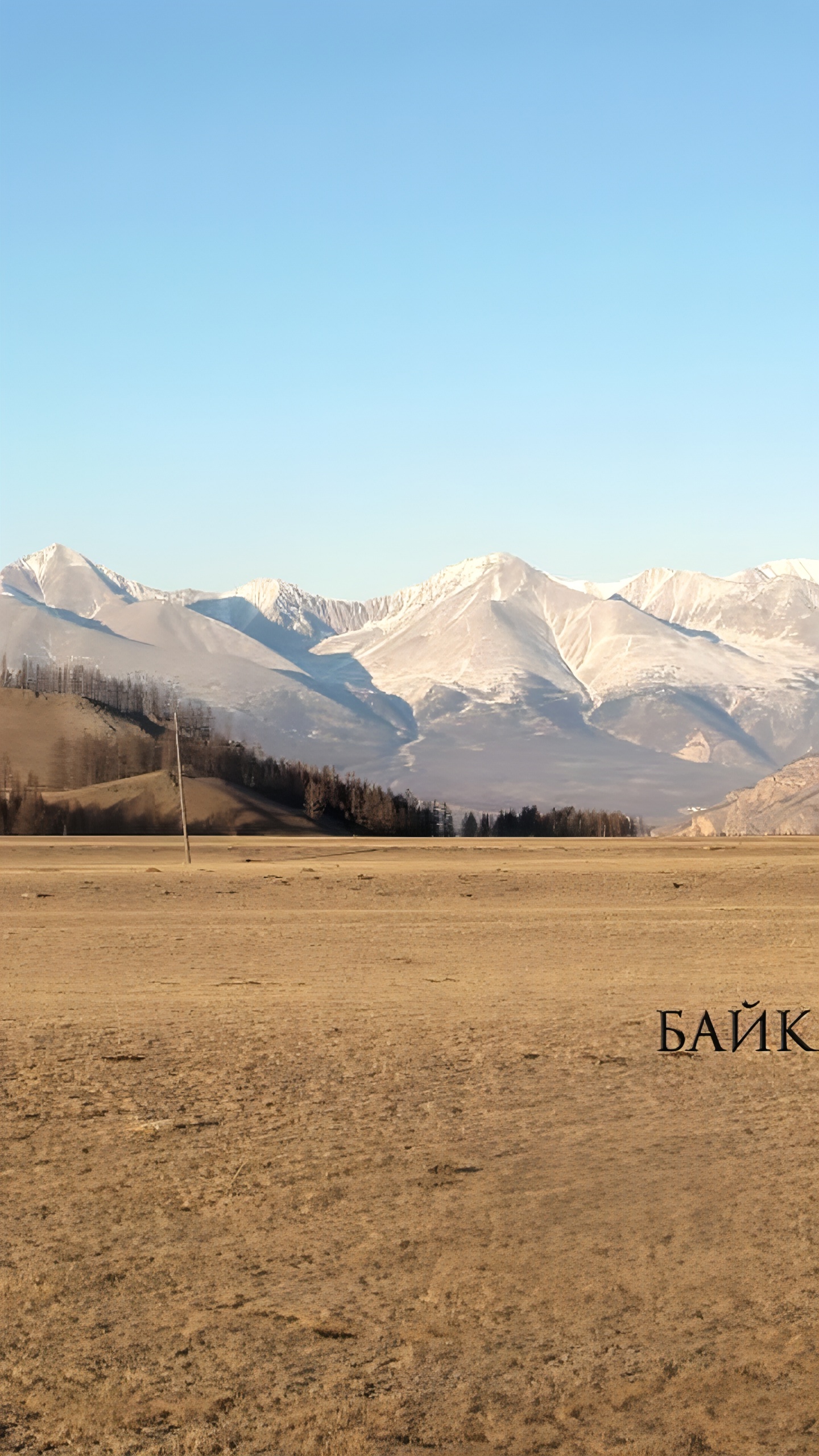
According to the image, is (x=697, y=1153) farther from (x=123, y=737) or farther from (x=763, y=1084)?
(x=123, y=737)

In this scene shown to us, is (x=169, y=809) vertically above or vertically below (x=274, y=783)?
below

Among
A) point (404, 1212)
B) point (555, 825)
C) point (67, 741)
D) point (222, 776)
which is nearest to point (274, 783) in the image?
point (222, 776)

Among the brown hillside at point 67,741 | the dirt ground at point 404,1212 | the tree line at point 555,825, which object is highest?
the brown hillside at point 67,741

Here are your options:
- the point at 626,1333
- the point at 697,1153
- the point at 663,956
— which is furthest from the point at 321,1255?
the point at 663,956

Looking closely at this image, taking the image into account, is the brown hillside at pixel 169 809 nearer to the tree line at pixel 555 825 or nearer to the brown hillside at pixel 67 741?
the brown hillside at pixel 67 741

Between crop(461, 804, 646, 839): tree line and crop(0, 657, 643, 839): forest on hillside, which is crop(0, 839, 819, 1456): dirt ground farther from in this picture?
crop(461, 804, 646, 839): tree line

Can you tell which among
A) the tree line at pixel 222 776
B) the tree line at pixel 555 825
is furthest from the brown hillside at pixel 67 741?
the tree line at pixel 555 825

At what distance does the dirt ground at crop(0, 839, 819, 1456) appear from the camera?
6324mm

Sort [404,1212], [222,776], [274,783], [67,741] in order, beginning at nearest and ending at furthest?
[404,1212]
[222,776]
[274,783]
[67,741]

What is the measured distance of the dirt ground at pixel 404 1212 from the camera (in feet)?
20.7

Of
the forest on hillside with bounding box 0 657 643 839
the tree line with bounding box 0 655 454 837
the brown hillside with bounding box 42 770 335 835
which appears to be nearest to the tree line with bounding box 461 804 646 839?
the forest on hillside with bounding box 0 657 643 839

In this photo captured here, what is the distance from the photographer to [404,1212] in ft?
29.5

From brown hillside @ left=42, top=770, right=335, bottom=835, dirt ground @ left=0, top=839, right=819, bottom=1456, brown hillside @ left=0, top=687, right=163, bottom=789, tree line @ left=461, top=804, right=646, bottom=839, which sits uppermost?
brown hillside @ left=0, top=687, right=163, bottom=789

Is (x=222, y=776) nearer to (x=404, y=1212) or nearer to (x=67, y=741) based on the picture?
(x=67, y=741)
